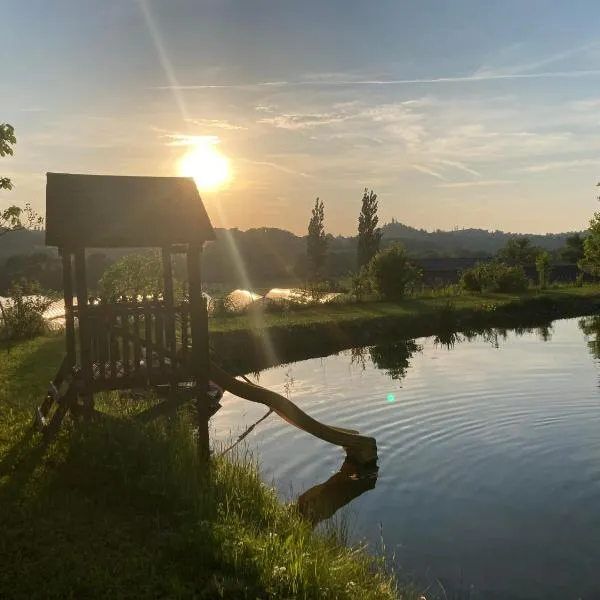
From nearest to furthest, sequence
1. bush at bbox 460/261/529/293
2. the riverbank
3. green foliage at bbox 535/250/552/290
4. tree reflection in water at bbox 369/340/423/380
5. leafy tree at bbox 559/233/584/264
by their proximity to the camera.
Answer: tree reflection in water at bbox 369/340/423/380 → the riverbank → bush at bbox 460/261/529/293 → green foliage at bbox 535/250/552/290 → leafy tree at bbox 559/233/584/264

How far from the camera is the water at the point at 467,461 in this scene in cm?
938

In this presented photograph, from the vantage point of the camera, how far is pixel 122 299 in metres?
12.1

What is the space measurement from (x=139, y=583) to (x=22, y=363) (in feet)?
51.3

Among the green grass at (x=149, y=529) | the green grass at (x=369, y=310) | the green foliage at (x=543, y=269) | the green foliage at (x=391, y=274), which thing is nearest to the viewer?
the green grass at (x=149, y=529)

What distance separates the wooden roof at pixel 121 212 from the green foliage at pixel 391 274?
104ft

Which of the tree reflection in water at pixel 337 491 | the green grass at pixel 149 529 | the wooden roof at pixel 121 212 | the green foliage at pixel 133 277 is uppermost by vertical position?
the wooden roof at pixel 121 212

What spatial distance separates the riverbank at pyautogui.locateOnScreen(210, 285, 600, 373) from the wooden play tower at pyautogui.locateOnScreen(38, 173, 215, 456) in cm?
1294

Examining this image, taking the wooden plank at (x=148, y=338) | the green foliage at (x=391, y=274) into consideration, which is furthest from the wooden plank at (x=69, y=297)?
the green foliage at (x=391, y=274)

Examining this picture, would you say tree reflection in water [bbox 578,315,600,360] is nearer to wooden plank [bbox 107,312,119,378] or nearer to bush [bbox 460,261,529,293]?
bush [bbox 460,261,529,293]

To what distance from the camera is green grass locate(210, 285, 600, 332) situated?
3090 centimetres

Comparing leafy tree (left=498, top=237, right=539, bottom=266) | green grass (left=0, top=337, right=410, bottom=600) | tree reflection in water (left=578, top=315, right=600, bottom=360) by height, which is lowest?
tree reflection in water (left=578, top=315, right=600, bottom=360)

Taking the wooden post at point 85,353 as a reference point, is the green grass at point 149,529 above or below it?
below

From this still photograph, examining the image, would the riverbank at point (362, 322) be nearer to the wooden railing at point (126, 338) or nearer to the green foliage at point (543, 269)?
the green foliage at point (543, 269)

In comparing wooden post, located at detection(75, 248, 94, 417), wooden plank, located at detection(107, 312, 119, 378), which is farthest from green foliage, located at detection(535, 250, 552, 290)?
wooden post, located at detection(75, 248, 94, 417)
